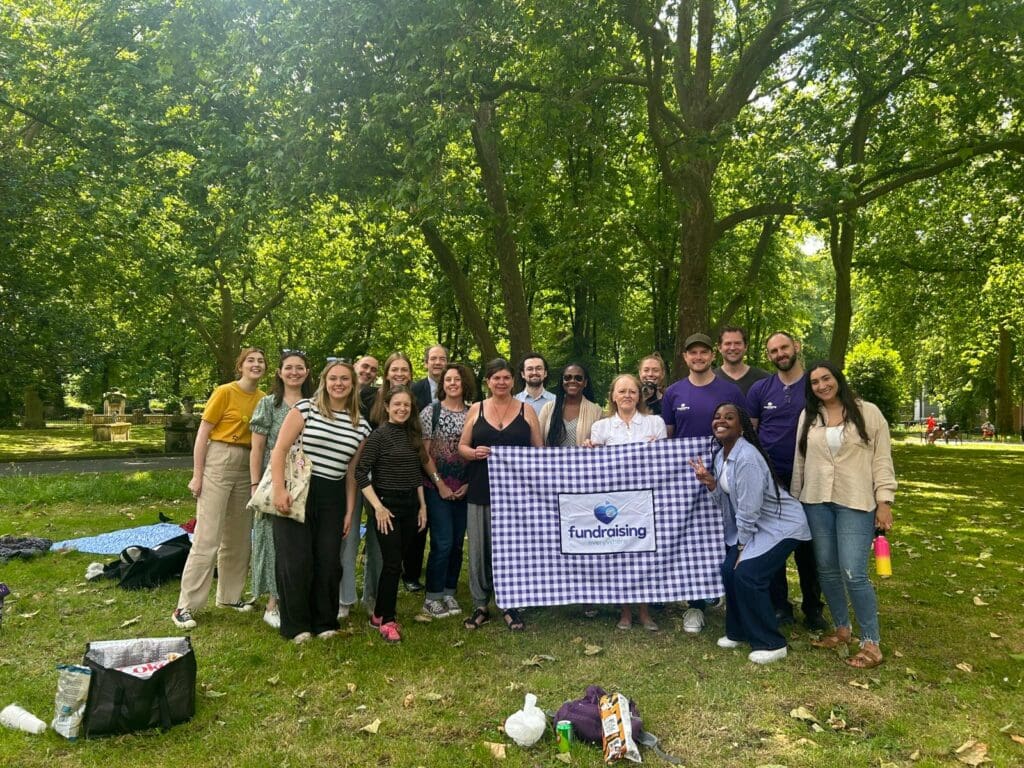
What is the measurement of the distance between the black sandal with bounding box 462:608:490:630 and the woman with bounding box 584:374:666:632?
1101mm

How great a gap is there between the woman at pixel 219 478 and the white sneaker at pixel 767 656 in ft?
14.2

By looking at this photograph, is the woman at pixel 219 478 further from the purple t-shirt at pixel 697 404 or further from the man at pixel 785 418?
the man at pixel 785 418

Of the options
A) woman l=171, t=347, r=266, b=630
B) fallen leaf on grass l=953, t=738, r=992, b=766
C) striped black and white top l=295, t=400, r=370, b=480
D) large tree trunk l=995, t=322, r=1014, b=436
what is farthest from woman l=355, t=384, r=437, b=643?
large tree trunk l=995, t=322, r=1014, b=436

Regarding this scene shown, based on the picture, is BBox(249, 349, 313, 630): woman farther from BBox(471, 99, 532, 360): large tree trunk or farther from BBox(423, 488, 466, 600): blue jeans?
BBox(471, 99, 532, 360): large tree trunk

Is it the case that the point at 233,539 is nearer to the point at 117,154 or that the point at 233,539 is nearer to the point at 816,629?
the point at 816,629

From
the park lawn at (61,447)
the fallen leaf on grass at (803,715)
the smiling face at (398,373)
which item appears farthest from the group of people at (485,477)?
the park lawn at (61,447)

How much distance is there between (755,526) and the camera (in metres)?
5.16

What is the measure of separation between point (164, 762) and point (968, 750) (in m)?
4.31

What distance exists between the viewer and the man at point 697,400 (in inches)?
229

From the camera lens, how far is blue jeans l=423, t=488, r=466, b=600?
6.05 metres

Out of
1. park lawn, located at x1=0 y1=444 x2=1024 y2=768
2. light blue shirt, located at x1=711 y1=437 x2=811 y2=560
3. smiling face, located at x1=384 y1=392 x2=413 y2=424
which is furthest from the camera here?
smiling face, located at x1=384 y1=392 x2=413 y2=424

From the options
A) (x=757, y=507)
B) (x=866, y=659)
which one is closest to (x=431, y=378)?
(x=757, y=507)

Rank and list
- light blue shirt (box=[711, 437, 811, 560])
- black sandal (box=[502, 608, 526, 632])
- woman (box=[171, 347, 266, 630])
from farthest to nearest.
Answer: woman (box=[171, 347, 266, 630]) < black sandal (box=[502, 608, 526, 632]) < light blue shirt (box=[711, 437, 811, 560])

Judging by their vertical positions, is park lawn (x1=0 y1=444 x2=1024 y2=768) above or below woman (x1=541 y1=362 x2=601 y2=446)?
below
